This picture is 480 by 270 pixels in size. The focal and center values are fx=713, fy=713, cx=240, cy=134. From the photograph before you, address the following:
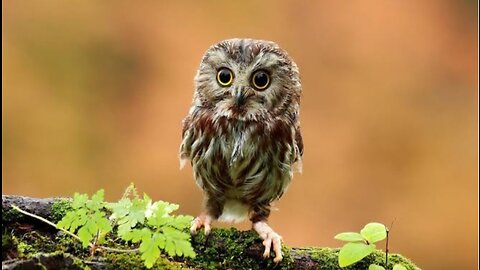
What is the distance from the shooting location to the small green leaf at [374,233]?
5.69ft

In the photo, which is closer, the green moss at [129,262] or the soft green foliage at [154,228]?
the soft green foliage at [154,228]

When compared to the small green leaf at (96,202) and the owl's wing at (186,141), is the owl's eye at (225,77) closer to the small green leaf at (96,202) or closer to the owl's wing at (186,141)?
the owl's wing at (186,141)

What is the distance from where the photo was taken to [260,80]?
2012 millimetres

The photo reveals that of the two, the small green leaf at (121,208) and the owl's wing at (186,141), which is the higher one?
the owl's wing at (186,141)

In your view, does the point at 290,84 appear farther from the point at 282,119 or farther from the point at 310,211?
the point at 310,211

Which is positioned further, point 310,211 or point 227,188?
point 310,211

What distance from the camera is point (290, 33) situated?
608 cm

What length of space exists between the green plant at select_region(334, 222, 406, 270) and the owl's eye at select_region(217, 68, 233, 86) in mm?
551

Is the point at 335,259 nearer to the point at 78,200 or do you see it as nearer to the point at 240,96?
the point at 240,96

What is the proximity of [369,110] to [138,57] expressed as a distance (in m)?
1.99

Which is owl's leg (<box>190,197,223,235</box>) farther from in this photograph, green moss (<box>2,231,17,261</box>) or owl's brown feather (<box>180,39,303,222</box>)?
green moss (<box>2,231,17,261</box>)

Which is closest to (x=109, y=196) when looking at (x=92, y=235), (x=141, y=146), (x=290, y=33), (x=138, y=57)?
(x=141, y=146)

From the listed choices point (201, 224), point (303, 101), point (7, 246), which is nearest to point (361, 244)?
point (201, 224)

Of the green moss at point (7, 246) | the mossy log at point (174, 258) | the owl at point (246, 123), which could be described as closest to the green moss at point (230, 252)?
the mossy log at point (174, 258)
